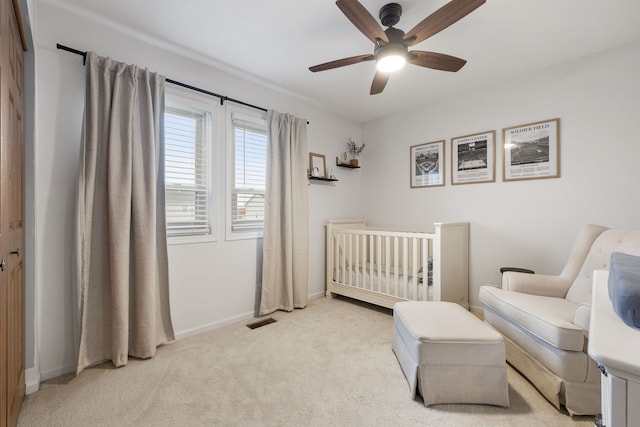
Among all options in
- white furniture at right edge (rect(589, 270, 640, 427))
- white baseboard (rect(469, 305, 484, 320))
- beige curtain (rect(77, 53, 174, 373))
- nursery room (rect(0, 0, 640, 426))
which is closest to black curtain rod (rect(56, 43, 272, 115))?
nursery room (rect(0, 0, 640, 426))

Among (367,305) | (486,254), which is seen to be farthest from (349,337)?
(486,254)

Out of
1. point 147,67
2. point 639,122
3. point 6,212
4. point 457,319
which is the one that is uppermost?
point 147,67

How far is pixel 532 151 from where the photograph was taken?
272 centimetres

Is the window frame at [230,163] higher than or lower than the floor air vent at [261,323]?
higher

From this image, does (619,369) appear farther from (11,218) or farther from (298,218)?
(298,218)

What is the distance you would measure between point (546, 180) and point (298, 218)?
7.94 ft

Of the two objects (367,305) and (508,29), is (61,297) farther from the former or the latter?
(508,29)

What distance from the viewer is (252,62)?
2.60 m

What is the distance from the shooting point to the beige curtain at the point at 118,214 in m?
1.91

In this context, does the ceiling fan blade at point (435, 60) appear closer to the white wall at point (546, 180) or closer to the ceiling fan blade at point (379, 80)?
the ceiling fan blade at point (379, 80)

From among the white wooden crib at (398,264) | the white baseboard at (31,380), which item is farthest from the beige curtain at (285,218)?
the white baseboard at (31,380)

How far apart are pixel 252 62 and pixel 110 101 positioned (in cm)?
120

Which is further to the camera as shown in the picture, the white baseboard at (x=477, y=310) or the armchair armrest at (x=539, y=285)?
the white baseboard at (x=477, y=310)

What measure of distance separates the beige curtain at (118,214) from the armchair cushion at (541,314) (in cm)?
247
